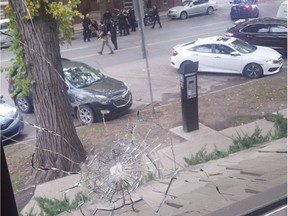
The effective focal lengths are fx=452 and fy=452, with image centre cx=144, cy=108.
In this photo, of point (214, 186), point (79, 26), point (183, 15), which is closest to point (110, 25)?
point (79, 26)

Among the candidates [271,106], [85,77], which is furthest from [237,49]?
[85,77]

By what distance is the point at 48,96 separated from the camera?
4250mm

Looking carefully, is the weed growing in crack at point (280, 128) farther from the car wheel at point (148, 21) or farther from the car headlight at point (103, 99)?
the car headlight at point (103, 99)

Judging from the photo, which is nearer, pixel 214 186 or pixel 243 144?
pixel 214 186

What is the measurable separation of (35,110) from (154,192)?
1.77 m

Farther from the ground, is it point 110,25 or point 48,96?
point 110,25

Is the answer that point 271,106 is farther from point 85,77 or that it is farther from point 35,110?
point 35,110

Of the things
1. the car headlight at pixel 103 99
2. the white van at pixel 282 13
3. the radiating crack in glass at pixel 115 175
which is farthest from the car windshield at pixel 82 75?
Result: the white van at pixel 282 13

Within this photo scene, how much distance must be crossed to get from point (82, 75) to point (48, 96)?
116 centimetres

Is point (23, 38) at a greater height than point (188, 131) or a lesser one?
greater

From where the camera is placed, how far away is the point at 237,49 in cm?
718

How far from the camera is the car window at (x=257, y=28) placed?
705 cm

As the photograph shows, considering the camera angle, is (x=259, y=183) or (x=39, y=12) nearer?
(x=259, y=183)

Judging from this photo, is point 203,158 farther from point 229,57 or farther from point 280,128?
point 229,57
